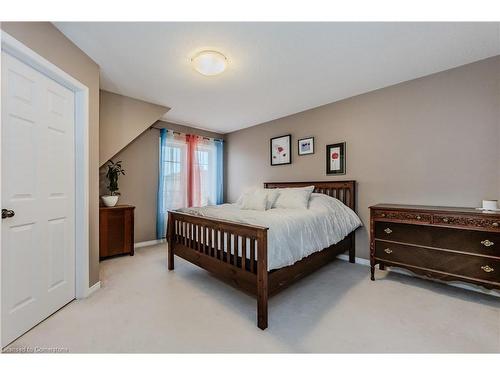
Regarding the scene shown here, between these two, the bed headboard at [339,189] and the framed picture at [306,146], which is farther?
the framed picture at [306,146]

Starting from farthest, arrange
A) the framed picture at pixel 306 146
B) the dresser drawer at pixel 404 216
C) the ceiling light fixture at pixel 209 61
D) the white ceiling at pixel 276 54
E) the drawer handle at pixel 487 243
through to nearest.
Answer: the framed picture at pixel 306 146, the dresser drawer at pixel 404 216, the ceiling light fixture at pixel 209 61, the drawer handle at pixel 487 243, the white ceiling at pixel 276 54

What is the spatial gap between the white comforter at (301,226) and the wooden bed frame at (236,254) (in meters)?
0.10

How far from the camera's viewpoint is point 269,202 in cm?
305

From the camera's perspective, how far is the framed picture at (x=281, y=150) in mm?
3988

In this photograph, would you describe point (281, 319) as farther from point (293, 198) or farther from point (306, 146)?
point (306, 146)

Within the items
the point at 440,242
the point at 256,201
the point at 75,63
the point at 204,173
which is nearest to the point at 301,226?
the point at 256,201

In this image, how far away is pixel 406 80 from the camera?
8.88ft

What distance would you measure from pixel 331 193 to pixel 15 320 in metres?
3.62

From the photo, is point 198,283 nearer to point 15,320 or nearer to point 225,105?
point 15,320

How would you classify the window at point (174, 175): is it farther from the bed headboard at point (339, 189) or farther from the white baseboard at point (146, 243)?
the bed headboard at point (339, 189)

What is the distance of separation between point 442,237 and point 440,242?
0.18 ft

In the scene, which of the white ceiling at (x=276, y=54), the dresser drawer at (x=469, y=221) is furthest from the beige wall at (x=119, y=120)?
the dresser drawer at (x=469, y=221)
